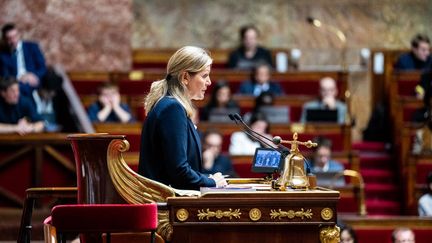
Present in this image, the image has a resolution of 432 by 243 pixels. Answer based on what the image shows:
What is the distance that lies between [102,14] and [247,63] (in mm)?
1702

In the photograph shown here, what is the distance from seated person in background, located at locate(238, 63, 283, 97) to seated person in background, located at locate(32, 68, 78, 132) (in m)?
1.95

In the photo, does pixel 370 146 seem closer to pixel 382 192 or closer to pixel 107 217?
pixel 382 192

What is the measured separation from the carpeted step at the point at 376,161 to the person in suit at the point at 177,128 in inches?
270

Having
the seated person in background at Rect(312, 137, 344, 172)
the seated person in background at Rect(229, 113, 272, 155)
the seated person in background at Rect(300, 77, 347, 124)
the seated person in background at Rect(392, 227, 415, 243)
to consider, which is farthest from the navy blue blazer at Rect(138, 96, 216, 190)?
the seated person in background at Rect(300, 77, 347, 124)

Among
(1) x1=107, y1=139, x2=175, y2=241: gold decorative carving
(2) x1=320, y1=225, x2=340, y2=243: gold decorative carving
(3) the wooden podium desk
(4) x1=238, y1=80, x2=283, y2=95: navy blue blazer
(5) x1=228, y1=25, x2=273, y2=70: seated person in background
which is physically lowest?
(2) x1=320, y1=225, x2=340, y2=243: gold decorative carving

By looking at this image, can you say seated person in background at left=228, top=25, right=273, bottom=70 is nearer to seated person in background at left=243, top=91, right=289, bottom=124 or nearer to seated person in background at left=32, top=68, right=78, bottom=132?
seated person in background at left=243, top=91, right=289, bottom=124

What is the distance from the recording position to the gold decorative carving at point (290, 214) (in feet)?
15.7

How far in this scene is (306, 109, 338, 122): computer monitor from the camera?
451 inches

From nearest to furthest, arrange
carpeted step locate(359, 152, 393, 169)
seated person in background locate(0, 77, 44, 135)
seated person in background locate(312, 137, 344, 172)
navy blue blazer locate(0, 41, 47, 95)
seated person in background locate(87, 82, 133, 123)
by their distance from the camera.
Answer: seated person in background locate(0, 77, 44, 135)
seated person in background locate(312, 137, 344, 172)
seated person in background locate(87, 82, 133, 123)
navy blue blazer locate(0, 41, 47, 95)
carpeted step locate(359, 152, 393, 169)

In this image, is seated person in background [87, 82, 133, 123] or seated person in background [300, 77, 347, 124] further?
seated person in background [300, 77, 347, 124]

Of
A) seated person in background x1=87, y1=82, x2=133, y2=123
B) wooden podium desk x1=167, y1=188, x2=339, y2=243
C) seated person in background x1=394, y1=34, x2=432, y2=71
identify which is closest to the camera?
wooden podium desk x1=167, y1=188, x2=339, y2=243

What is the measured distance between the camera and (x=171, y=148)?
503 centimetres

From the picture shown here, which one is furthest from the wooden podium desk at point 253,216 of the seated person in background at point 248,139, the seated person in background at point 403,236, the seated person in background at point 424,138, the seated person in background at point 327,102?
the seated person in background at point 327,102

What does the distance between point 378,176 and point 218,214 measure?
7.15 m
